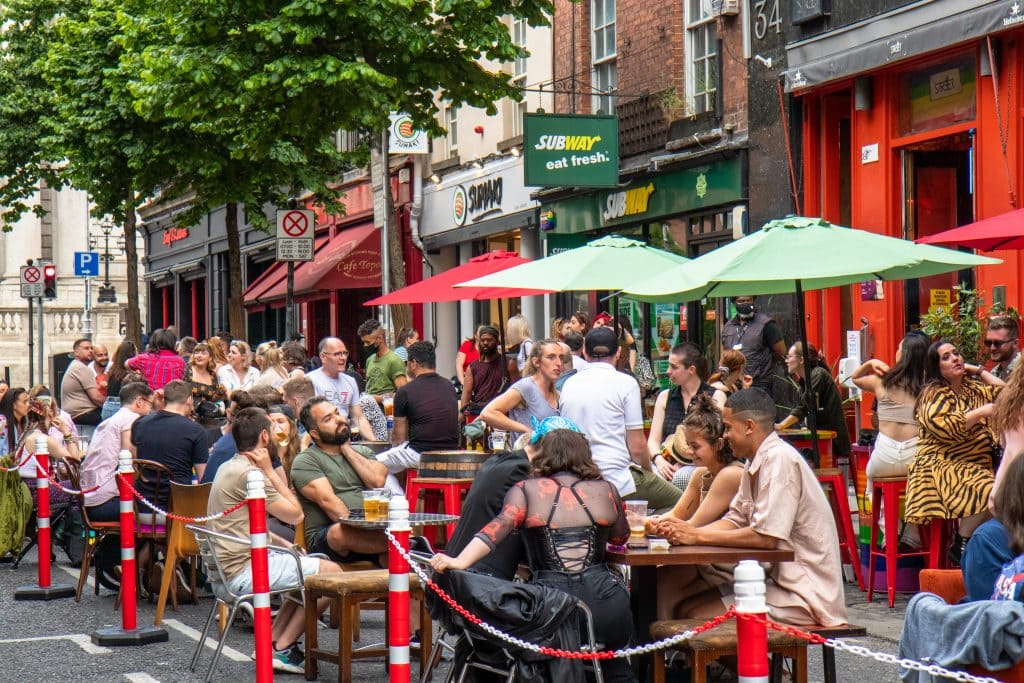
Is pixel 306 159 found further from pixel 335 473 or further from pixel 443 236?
pixel 335 473

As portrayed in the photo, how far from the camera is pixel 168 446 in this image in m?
11.1

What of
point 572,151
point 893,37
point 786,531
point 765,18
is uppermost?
point 765,18

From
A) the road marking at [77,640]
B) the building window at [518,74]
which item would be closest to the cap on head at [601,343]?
the road marking at [77,640]

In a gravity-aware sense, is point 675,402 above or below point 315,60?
below

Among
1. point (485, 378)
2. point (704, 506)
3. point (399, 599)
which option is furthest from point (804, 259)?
point (485, 378)

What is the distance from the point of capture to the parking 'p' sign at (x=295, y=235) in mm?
21266

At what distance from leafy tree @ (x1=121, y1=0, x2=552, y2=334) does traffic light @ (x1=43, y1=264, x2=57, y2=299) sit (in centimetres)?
951

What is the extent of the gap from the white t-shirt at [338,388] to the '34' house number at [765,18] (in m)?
6.80

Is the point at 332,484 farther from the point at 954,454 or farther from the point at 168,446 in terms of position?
the point at 954,454

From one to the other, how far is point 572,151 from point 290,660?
11.6 metres

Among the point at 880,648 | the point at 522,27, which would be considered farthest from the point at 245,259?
the point at 880,648

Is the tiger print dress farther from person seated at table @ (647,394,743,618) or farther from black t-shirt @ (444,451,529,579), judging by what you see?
black t-shirt @ (444,451,529,579)

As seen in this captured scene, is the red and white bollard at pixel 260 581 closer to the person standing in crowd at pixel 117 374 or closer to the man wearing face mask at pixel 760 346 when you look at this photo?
the man wearing face mask at pixel 760 346

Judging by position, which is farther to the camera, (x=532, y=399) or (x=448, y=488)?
(x=448, y=488)
